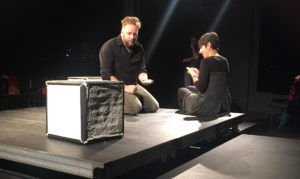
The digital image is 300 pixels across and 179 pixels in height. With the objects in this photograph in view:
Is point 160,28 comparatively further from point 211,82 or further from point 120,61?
point 211,82

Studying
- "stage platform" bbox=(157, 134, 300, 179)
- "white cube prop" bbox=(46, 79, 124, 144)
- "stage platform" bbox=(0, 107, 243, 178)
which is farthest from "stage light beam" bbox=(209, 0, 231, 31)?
"white cube prop" bbox=(46, 79, 124, 144)

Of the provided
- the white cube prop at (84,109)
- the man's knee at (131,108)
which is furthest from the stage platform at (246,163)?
the man's knee at (131,108)

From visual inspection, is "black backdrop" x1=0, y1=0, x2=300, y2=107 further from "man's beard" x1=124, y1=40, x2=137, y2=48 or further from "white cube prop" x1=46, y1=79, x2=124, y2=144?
"white cube prop" x1=46, y1=79, x2=124, y2=144

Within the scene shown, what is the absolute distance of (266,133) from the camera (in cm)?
421

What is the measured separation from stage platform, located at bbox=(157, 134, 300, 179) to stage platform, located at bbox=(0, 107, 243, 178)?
0.57 feet

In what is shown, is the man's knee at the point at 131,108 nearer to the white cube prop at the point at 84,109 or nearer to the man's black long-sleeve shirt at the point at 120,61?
the man's black long-sleeve shirt at the point at 120,61

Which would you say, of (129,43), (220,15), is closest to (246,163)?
(129,43)

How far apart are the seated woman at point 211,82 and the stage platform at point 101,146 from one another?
0.31 metres

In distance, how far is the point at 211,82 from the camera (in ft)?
9.50

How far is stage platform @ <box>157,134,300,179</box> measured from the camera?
1701mm

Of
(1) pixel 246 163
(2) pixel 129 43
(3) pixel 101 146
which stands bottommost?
(1) pixel 246 163

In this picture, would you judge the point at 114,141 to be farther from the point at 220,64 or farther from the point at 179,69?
the point at 179,69

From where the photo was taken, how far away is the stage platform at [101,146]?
1.51m

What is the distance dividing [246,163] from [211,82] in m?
1.10
